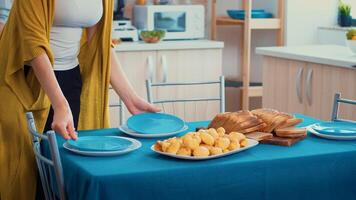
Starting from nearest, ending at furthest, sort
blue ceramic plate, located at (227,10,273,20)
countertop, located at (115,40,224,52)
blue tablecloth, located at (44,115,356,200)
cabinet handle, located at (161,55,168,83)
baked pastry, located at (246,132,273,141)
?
blue tablecloth, located at (44,115,356,200)
baked pastry, located at (246,132,273,141)
countertop, located at (115,40,224,52)
cabinet handle, located at (161,55,168,83)
blue ceramic plate, located at (227,10,273,20)

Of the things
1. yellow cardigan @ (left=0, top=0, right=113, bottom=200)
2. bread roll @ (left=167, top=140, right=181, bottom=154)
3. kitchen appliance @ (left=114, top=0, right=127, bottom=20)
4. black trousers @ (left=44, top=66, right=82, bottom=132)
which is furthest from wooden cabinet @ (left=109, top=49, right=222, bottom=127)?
bread roll @ (left=167, top=140, right=181, bottom=154)

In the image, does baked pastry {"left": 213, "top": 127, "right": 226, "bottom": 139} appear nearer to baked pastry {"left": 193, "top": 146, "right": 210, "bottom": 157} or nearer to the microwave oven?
baked pastry {"left": 193, "top": 146, "right": 210, "bottom": 157}

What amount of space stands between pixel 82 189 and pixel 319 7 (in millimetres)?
3640

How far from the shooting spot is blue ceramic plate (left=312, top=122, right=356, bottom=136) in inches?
84.2

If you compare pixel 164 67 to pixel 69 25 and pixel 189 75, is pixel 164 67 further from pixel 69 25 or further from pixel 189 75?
pixel 69 25

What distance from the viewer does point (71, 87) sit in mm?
2480

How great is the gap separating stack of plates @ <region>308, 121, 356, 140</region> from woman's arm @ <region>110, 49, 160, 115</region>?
53cm

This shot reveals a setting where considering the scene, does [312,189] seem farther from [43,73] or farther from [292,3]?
[292,3]

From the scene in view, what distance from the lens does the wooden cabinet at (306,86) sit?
3.35 metres

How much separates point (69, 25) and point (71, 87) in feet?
0.75

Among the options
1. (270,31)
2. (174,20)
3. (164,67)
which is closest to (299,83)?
(164,67)

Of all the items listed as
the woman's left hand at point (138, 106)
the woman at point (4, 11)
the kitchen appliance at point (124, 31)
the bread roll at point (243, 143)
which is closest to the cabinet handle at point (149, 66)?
the kitchen appliance at point (124, 31)

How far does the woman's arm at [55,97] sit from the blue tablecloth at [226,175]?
0.21ft

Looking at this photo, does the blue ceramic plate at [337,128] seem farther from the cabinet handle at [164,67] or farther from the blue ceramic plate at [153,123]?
the cabinet handle at [164,67]
